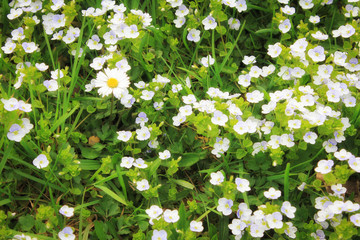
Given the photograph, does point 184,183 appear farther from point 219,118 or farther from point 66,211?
point 66,211

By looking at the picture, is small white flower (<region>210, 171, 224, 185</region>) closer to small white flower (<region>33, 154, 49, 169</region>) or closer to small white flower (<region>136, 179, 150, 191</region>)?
small white flower (<region>136, 179, 150, 191</region>)

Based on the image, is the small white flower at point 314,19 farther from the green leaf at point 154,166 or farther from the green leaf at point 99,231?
the green leaf at point 99,231

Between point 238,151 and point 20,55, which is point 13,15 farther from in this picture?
point 238,151

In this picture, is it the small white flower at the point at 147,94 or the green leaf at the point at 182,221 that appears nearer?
the green leaf at the point at 182,221

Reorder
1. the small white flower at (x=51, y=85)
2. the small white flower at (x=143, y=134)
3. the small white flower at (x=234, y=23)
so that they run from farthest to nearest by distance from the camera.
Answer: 1. the small white flower at (x=234, y=23)
2. the small white flower at (x=51, y=85)
3. the small white flower at (x=143, y=134)

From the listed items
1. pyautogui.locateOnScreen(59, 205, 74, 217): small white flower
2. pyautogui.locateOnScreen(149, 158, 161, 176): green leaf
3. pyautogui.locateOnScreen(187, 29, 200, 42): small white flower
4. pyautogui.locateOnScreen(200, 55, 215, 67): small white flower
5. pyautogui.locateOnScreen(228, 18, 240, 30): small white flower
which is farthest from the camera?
pyautogui.locateOnScreen(228, 18, 240, 30): small white flower

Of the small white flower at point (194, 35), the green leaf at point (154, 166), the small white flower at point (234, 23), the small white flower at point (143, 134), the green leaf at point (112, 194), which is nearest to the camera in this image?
the green leaf at point (112, 194)

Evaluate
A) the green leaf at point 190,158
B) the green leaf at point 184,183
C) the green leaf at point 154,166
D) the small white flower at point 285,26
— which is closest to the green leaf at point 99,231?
the green leaf at point 154,166

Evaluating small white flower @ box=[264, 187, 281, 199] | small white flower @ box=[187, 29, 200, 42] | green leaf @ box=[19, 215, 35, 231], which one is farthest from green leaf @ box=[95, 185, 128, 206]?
small white flower @ box=[187, 29, 200, 42]

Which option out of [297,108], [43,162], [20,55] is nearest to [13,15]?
[20,55]
